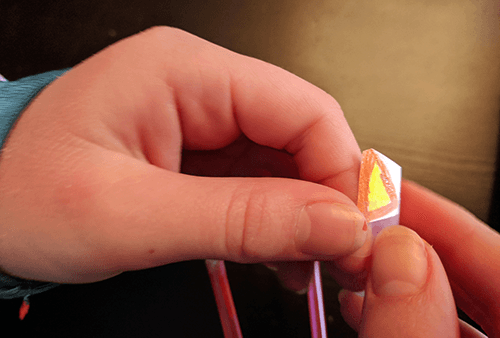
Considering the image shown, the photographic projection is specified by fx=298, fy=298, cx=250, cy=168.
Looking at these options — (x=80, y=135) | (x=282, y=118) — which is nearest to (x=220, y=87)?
(x=282, y=118)

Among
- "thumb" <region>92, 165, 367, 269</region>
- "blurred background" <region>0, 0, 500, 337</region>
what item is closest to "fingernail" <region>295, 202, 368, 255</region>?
"thumb" <region>92, 165, 367, 269</region>

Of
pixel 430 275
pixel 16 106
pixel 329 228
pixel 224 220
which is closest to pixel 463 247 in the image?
pixel 430 275

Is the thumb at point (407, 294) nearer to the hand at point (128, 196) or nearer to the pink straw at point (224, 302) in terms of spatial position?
the hand at point (128, 196)

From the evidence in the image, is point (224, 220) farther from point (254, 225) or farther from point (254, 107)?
point (254, 107)

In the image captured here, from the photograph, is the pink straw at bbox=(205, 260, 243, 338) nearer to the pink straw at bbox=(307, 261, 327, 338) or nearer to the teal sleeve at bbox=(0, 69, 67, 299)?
the pink straw at bbox=(307, 261, 327, 338)

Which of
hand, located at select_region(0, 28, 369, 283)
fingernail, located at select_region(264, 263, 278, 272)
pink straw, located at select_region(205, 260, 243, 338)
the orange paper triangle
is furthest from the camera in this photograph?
fingernail, located at select_region(264, 263, 278, 272)

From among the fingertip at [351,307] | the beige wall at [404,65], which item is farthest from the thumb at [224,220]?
the beige wall at [404,65]
